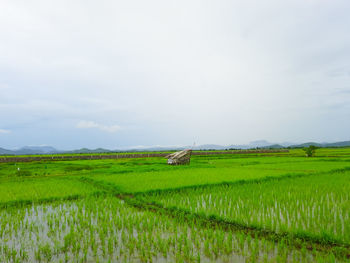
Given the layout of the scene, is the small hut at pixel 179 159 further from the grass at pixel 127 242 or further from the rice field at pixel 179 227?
the grass at pixel 127 242

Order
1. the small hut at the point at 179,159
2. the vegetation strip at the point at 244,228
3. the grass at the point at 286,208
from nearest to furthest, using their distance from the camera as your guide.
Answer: the vegetation strip at the point at 244,228 < the grass at the point at 286,208 < the small hut at the point at 179,159

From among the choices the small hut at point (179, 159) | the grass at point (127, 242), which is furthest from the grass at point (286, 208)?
the small hut at point (179, 159)

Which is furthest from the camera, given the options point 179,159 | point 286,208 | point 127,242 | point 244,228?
point 179,159

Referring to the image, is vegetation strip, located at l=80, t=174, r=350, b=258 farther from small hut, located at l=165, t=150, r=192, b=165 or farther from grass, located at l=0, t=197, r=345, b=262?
small hut, located at l=165, t=150, r=192, b=165

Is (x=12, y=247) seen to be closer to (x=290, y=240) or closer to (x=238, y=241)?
(x=238, y=241)

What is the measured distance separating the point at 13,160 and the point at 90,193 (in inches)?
1068

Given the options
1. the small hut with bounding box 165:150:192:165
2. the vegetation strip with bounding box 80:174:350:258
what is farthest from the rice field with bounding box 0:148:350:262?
the small hut with bounding box 165:150:192:165

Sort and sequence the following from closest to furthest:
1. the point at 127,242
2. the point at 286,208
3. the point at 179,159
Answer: the point at 127,242, the point at 286,208, the point at 179,159

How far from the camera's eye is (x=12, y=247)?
3.58 m

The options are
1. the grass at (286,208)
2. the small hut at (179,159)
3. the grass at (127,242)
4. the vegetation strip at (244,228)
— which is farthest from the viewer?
the small hut at (179,159)

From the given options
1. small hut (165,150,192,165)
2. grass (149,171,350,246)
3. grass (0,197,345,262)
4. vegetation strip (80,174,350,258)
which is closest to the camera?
grass (0,197,345,262)

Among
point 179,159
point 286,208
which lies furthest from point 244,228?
point 179,159

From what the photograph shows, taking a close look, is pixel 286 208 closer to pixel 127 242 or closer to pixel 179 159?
pixel 127 242

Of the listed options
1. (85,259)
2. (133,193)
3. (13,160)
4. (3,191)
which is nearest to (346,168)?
(133,193)
